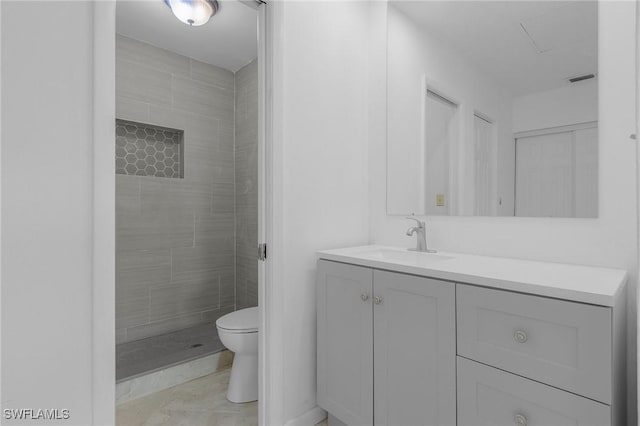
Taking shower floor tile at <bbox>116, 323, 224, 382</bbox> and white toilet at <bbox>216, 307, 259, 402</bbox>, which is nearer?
white toilet at <bbox>216, 307, 259, 402</bbox>

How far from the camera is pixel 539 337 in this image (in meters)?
0.94

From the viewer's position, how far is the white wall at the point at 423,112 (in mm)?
1508

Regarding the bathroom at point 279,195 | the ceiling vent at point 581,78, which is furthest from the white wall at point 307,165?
the ceiling vent at point 581,78

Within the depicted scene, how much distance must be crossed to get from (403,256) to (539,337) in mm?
677

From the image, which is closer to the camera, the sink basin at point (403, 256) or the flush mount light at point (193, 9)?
the sink basin at point (403, 256)

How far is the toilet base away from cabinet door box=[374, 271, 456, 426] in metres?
0.83

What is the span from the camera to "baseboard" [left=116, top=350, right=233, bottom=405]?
1.86 meters

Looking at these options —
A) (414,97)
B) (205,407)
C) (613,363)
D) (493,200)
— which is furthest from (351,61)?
(205,407)

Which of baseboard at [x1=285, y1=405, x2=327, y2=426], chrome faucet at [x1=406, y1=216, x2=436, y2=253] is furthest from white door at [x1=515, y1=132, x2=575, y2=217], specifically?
baseboard at [x1=285, y1=405, x2=327, y2=426]

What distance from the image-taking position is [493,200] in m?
1.51

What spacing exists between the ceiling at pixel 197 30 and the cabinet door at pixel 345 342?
1.86m

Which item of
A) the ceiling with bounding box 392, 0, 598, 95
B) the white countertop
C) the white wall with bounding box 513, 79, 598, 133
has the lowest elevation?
the white countertop

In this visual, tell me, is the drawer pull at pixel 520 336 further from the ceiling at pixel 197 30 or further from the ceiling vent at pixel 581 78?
the ceiling at pixel 197 30

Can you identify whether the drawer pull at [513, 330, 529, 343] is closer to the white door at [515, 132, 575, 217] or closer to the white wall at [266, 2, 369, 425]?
the white door at [515, 132, 575, 217]
